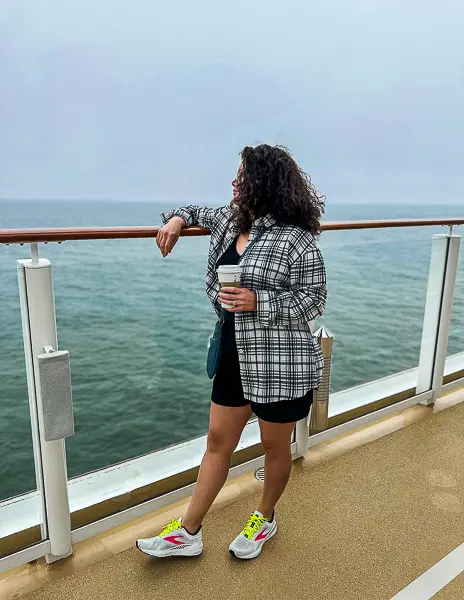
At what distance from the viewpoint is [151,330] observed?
281 centimetres

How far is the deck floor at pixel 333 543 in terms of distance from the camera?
1628 millimetres

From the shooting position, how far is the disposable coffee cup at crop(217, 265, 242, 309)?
55.4 inches

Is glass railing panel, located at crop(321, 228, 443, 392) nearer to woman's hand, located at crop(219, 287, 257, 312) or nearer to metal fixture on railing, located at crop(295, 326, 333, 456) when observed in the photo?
metal fixture on railing, located at crop(295, 326, 333, 456)

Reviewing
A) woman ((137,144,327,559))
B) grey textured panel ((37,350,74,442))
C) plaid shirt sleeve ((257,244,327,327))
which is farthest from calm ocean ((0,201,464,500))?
plaid shirt sleeve ((257,244,327,327))

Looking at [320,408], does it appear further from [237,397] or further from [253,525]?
[237,397]

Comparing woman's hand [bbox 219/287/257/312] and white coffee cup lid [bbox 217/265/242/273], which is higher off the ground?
white coffee cup lid [bbox 217/265/242/273]

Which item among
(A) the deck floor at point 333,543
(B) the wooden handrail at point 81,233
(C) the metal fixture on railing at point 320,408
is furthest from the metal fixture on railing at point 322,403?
(B) the wooden handrail at point 81,233

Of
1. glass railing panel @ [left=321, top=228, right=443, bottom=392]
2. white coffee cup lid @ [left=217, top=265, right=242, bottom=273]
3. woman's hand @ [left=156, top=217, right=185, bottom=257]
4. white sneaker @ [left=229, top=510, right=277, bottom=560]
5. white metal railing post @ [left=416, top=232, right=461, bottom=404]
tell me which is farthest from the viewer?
white metal railing post @ [left=416, top=232, right=461, bottom=404]

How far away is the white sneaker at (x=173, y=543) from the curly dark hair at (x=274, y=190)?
1046 millimetres

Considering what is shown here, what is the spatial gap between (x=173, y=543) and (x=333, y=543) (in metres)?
0.60

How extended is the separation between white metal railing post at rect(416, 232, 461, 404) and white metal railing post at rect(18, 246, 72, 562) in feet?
6.82

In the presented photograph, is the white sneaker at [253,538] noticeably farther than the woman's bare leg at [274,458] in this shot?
Yes

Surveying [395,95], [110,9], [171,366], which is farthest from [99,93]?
[171,366]

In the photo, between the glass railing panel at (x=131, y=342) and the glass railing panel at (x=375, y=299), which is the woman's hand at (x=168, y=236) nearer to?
the glass railing panel at (x=131, y=342)
